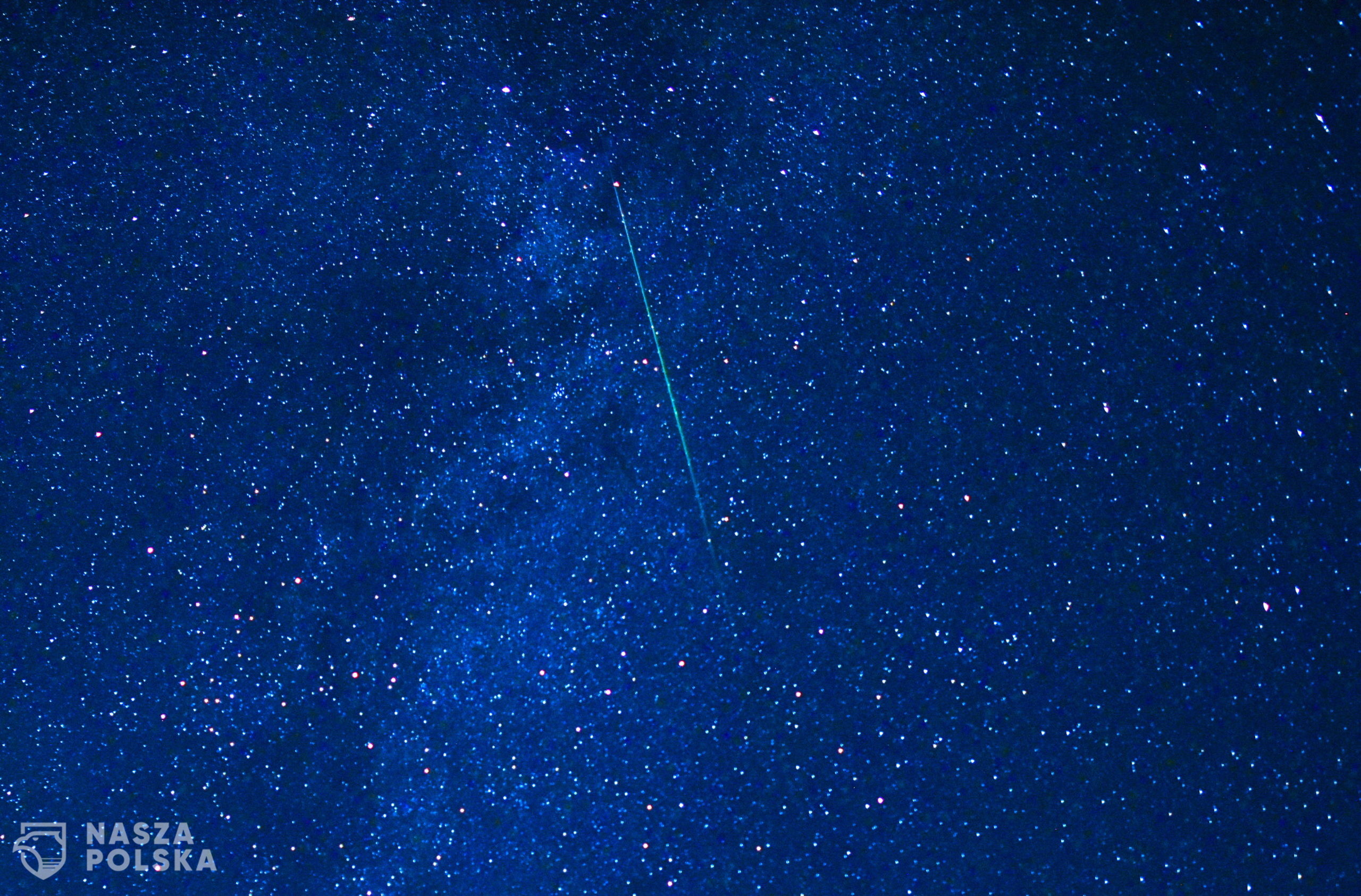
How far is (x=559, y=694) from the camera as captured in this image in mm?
611

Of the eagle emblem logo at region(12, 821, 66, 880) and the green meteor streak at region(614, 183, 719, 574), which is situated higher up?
the green meteor streak at region(614, 183, 719, 574)

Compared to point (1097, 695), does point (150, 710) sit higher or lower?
higher

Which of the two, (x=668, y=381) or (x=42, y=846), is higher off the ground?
(x=668, y=381)

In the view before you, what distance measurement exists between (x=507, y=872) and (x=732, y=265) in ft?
1.39

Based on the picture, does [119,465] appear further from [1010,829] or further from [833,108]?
[1010,829]

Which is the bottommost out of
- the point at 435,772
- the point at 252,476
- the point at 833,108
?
the point at 435,772

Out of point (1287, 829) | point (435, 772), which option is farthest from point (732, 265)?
point (1287, 829)

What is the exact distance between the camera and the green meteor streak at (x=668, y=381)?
0.61 m

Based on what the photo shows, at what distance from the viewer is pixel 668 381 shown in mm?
620

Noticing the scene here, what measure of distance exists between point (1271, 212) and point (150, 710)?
82cm

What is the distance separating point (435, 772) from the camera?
61cm

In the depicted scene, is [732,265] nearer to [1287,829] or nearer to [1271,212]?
[1271,212]

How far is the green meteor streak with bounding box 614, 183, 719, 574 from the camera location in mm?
614

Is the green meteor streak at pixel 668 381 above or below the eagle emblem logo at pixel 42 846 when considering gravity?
above
